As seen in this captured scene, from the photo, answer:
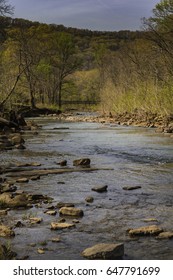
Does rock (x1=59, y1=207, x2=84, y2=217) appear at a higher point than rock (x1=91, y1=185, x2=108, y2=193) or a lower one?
higher

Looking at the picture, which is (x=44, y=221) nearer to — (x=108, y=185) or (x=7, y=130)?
(x=108, y=185)

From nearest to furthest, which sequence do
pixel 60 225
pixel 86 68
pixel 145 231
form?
pixel 145 231 → pixel 60 225 → pixel 86 68

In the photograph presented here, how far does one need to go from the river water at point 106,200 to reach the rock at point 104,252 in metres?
0.09

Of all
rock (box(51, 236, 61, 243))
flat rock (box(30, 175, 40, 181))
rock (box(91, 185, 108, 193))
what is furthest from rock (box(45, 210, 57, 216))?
flat rock (box(30, 175, 40, 181))

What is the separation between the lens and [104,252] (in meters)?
4.62

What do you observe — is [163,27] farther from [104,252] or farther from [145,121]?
[104,252]

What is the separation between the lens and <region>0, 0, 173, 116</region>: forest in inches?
1071

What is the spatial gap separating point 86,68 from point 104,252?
3996 inches

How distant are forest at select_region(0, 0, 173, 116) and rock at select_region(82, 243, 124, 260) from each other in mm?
15734

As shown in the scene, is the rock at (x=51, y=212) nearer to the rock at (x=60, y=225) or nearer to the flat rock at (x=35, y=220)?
the flat rock at (x=35, y=220)

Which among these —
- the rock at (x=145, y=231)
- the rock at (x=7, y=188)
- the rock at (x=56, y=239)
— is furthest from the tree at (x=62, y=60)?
the rock at (x=56, y=239)

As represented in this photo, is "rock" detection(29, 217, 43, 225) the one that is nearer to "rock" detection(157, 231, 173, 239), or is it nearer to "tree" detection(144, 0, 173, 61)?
"rock" detection(157, 231, 173, 239)

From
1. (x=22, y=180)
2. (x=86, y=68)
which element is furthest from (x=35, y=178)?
(x=86, y=68)
